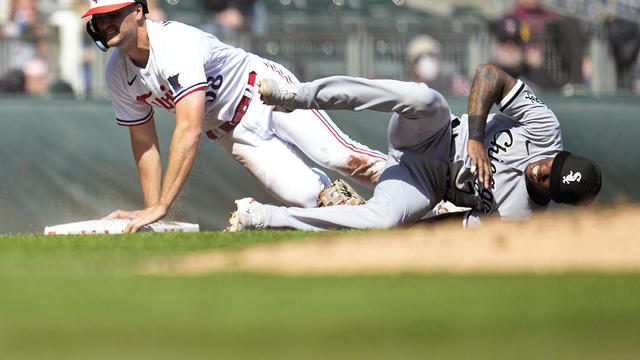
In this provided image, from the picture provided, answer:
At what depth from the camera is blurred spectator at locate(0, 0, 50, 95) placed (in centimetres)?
900

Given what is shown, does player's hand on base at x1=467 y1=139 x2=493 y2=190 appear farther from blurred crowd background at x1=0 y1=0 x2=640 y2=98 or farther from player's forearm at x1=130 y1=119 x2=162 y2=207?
blurred crowd background at x1=0 y1=0 x2=640 y2=98

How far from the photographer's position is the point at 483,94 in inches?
188

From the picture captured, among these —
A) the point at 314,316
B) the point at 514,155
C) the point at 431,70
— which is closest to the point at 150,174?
the point at 514,155

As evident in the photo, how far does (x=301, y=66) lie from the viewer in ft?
30.9

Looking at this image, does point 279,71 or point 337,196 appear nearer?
point 337,196

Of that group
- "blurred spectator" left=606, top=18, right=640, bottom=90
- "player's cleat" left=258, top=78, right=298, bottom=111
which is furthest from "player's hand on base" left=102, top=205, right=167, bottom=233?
"blurred spectator" left=606, top=18, right=640, bottom=90

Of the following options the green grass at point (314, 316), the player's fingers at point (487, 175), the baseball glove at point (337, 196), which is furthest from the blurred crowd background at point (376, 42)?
the green grass at point (314, 316)

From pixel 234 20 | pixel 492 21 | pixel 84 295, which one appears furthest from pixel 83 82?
pixel 84 295

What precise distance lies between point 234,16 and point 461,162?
4626 mm

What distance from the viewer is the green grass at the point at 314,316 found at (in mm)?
1979

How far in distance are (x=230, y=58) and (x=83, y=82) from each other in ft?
13.8

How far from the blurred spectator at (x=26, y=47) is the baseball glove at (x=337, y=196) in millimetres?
4488

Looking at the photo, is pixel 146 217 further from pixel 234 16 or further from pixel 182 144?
pixel 234 16

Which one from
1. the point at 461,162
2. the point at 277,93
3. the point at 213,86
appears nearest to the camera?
the point at 277,93
